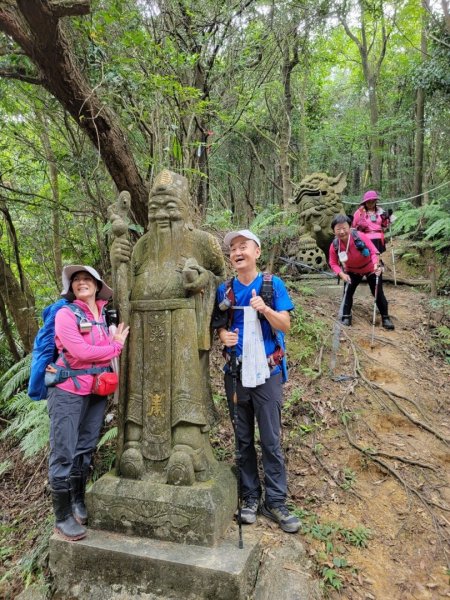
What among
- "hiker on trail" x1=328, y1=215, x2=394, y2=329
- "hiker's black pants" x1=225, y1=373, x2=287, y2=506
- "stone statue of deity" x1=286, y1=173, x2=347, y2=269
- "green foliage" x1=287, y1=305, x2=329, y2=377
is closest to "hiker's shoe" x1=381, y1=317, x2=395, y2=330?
"hiker on trail" x1=328, y1=215, x2=394, y2=329

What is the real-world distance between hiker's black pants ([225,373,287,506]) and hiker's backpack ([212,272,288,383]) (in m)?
0.24

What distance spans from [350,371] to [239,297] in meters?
3.20

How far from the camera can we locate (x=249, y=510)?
12.2 feet

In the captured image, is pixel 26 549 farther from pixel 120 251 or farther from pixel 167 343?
pixel 120 251

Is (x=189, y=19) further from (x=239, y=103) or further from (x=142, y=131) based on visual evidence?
(x=142, y=131)

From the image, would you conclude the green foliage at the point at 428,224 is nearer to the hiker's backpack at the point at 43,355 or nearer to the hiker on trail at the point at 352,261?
the hiker on trail at the point at 352,261

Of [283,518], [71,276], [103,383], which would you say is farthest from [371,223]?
[103,383]

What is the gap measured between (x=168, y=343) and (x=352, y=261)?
4.71 m

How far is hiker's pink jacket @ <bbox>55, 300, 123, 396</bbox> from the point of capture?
10.9ft

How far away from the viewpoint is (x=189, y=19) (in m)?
7.94

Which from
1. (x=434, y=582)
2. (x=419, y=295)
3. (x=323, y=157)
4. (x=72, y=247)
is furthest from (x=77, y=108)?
(x=323, y=157)

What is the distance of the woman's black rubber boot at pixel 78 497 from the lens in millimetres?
3567

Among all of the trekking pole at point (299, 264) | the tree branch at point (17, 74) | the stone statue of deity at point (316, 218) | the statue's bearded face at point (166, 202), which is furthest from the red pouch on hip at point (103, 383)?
the stone statue of deity at point (316, 218)

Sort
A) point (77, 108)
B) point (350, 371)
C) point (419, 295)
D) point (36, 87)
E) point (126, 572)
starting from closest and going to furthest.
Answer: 1. point (126, 572)
2. point (77, 108)
3. point (350, 371)
4. point (36, 87)
5. point (419, 295)
